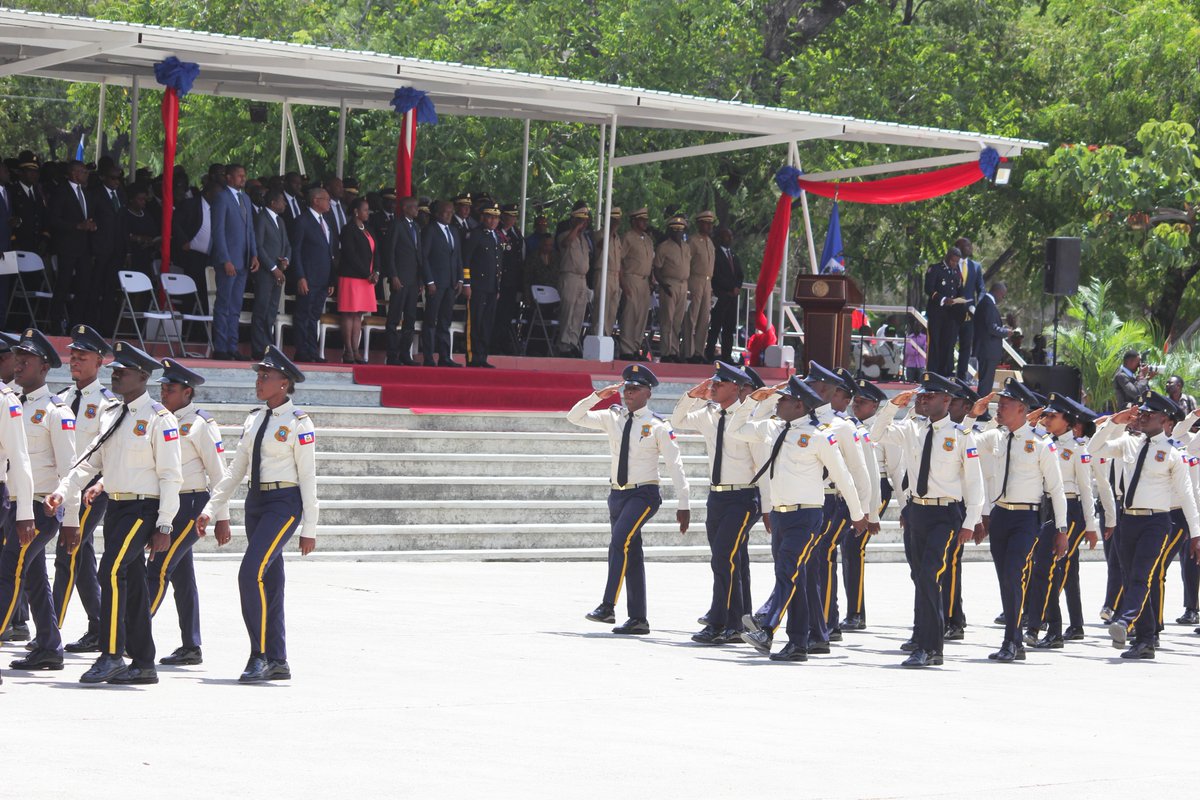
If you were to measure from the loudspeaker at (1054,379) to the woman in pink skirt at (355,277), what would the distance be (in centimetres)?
866

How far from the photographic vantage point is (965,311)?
22125 millimetres

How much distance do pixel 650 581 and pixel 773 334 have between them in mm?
8284

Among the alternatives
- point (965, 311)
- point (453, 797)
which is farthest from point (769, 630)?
point (965, 311)

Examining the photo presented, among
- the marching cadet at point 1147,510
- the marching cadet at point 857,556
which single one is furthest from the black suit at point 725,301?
the marching cadet at point 1147,510

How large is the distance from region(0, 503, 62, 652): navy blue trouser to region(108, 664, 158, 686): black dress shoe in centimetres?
59

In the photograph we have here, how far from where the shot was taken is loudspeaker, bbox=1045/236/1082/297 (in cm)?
2414

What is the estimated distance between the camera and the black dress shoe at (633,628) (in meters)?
12.4

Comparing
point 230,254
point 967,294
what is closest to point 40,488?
point 230,254

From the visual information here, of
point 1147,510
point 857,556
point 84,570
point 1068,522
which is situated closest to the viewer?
point 84,570

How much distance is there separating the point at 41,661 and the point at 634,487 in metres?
4.50

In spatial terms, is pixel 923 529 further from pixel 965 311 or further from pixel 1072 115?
pixel 1072 115

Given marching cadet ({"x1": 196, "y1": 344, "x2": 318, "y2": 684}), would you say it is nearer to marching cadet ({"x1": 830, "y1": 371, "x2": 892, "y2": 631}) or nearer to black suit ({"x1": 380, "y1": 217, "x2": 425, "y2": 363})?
marching cadet ({"x1": 830, "y1": 371, "x2": 892, "y2": 631})

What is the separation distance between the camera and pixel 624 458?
1265cm

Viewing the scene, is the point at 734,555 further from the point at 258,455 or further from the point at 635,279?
the point at 635,279
